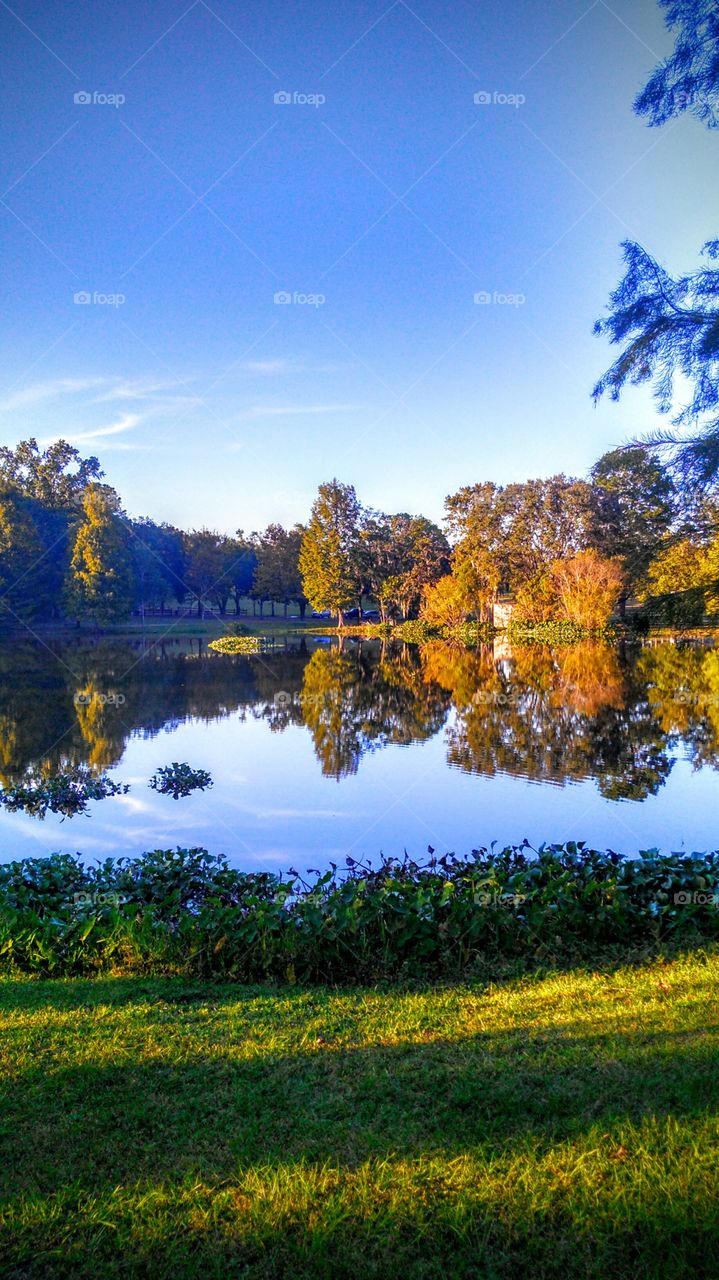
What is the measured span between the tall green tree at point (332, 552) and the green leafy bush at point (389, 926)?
56.4 meters

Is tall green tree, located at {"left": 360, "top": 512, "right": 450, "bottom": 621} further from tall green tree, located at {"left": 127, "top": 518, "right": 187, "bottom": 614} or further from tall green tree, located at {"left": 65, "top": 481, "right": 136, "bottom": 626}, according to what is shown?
tall green tree, located at {"left": 65, "top": 481, "right": 136, "bottom": 626}

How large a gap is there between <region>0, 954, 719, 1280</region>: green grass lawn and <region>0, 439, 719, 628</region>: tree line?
29.0 meters

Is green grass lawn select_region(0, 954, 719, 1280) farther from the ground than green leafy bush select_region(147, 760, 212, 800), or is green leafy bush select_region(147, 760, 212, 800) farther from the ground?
green grass lawn select_region(0, 954, 719, 1280)

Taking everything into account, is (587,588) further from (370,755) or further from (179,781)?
(179,781)

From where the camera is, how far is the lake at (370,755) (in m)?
9.11

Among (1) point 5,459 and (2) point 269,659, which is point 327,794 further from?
(1) point 5,459

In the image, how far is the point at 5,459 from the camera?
59.6m

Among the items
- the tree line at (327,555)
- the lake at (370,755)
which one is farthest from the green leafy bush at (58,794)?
the tree line at (327,555)

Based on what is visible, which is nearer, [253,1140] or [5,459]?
[253,1140]

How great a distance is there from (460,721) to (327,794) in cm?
692

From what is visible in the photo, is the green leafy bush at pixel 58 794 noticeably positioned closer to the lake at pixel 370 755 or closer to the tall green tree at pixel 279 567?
the lake at pixel 370 755

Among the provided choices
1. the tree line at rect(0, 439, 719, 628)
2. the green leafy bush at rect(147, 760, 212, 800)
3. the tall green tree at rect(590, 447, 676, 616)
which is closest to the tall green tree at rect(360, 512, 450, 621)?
the tree line at rect(0, 439, 719, 628)

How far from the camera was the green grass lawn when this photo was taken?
89.3 inches

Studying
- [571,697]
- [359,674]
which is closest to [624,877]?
[571,697]
